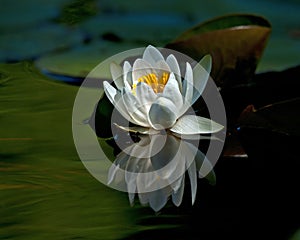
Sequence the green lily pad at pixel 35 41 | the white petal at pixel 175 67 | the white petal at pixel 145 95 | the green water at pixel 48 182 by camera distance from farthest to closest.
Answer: the green lily pad at pixel 35 41 < the white petal at pixel 175 67 < the white petal at pixel 145 95 < the green water at pixel 48 182

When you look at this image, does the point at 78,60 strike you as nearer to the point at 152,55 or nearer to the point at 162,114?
the point at 152,55

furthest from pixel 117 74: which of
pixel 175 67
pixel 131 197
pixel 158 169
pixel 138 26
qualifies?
pixel 138 26

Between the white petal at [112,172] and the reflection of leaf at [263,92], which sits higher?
the reflection of leaf at [263,92]

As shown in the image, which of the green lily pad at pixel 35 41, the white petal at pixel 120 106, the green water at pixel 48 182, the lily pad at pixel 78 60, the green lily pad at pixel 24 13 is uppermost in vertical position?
the white petal at pixel 120 106

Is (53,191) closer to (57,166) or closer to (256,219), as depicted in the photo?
(57,166)

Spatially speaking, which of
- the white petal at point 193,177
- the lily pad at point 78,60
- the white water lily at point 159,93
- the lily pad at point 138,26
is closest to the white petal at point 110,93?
the white water lily at point 159,93

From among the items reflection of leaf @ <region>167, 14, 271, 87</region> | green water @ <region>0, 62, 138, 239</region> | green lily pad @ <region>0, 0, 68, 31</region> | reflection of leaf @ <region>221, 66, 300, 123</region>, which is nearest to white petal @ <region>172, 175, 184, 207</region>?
green water @ <region>0, 62, 138, 239</region>

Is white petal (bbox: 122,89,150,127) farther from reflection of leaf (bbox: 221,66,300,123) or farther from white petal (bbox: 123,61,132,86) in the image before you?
reflection of leaf (bbox: 221,66,300,123)

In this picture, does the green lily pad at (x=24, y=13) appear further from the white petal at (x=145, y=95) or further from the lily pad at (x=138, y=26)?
the white petal at (x=145, y=95)

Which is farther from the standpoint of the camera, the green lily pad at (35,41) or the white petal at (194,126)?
the green lily pad at (35,41)
